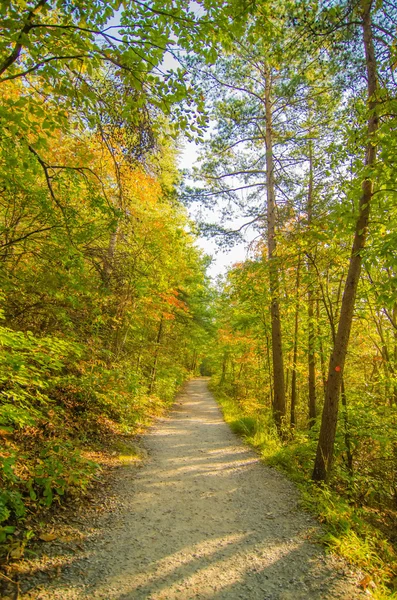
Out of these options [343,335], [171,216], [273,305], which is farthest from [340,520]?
[171,216]

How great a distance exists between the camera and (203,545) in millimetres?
3156

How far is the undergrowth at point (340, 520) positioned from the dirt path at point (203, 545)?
0.66 ft

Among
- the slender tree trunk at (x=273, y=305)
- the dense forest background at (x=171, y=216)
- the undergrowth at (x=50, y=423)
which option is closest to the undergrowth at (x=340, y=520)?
the dense forest background at (x=171, y=216)

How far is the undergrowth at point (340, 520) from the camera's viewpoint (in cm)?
290

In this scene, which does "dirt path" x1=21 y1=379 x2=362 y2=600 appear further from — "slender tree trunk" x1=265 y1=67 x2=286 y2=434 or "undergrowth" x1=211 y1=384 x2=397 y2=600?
"slender tree trunk" x1=265 y1=67 x2=286 y2=434

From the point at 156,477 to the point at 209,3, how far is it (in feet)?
20.4

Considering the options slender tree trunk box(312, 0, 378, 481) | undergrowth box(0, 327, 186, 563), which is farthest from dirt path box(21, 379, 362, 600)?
slender tree trunk box(312, 0, 378, 481)

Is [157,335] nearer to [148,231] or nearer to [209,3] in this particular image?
[148,231]

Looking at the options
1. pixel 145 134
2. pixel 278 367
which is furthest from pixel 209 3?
pixel 278 367

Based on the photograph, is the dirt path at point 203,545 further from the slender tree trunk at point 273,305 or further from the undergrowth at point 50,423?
the slender tree trunk at point 273,305

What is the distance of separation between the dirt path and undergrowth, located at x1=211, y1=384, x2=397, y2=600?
0.20 m

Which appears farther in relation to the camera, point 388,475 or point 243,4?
point 388,475

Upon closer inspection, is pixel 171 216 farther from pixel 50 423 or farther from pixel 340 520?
pixel 340 520

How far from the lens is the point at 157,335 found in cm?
1370
